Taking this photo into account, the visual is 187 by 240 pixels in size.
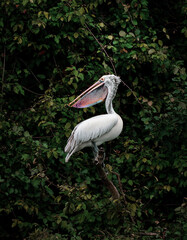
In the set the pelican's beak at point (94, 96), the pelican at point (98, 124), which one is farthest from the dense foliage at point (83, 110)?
the pelican's beak at point (94, 96)

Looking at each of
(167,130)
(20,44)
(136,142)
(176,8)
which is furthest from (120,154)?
(176,8)

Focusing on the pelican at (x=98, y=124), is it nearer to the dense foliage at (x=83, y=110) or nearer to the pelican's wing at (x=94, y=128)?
the pelican's wing at (x=94, y=128)

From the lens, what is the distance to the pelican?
469 centimetres

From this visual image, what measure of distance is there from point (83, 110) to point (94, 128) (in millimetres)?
1407

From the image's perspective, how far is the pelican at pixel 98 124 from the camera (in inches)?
185

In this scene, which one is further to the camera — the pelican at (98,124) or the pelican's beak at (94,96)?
the pelican's beak at (94,96)

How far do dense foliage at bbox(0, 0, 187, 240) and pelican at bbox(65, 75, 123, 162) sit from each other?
751 mm

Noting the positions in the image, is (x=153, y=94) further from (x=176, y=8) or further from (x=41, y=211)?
(x=41, y=211)

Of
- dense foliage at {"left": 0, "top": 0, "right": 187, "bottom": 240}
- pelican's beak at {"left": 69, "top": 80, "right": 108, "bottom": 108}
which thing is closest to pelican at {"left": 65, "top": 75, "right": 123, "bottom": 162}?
pelican's beak at {"left": 69, "top": 80, "right": 108, "bottom": 108}

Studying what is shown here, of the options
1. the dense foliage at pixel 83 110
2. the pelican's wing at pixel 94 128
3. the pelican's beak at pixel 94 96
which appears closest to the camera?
the pelican's wing at pixel 94 128

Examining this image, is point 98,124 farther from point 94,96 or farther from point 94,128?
point 94,96

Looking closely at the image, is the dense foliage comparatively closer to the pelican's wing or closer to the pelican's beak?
the pelican's wing

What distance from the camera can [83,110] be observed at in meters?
6.09

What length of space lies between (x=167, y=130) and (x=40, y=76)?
72.7 inches
